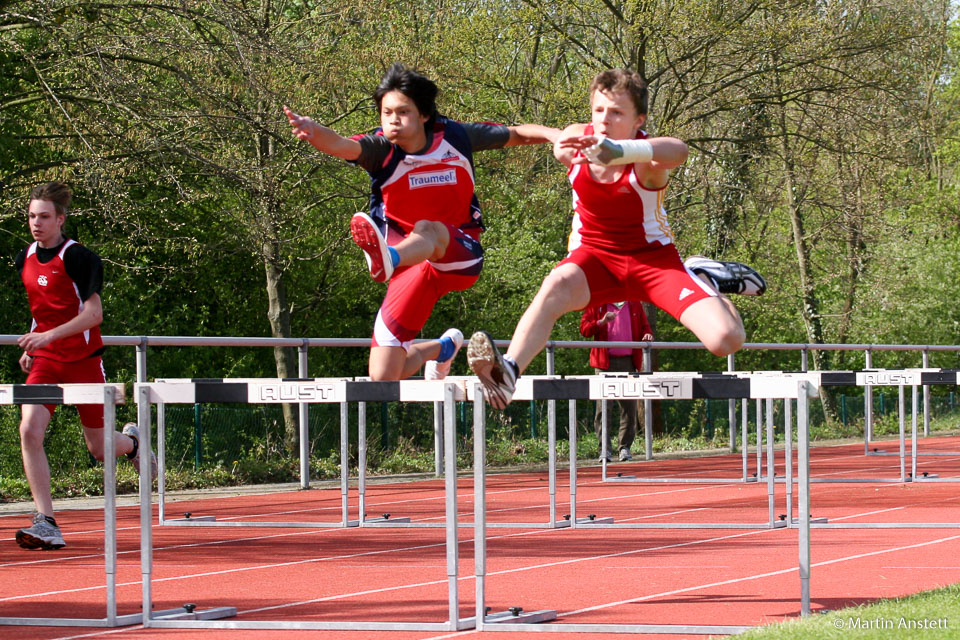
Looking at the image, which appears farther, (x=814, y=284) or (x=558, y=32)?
(x=814, y=284)

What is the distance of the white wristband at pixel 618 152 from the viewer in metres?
4.89

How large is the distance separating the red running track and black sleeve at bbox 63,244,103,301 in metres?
1.62

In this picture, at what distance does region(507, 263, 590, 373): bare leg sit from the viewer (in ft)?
17.5

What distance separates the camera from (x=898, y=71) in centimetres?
2081

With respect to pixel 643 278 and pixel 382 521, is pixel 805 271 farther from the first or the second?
pixel 643 278

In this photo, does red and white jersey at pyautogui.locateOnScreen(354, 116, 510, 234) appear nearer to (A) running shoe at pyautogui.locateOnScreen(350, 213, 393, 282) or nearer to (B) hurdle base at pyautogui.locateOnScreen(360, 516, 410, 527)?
(A) running shoe at pyautogui.locateOnScreen(350, 213, 393, 282)

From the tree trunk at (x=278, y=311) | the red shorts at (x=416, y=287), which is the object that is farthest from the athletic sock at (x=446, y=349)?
the tree trunk at (x=278, y=311)

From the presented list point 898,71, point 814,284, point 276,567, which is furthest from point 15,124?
point 814,284

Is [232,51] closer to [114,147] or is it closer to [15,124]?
[114,147]

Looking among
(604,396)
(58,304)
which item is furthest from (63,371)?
(604,396)

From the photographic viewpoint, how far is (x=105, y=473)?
530 centimetres

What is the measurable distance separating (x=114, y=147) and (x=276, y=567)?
912cm

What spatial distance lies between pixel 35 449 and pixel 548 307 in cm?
350

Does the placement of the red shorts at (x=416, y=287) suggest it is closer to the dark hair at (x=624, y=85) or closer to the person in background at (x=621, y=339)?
the dark hair at (x=624, y=85)
